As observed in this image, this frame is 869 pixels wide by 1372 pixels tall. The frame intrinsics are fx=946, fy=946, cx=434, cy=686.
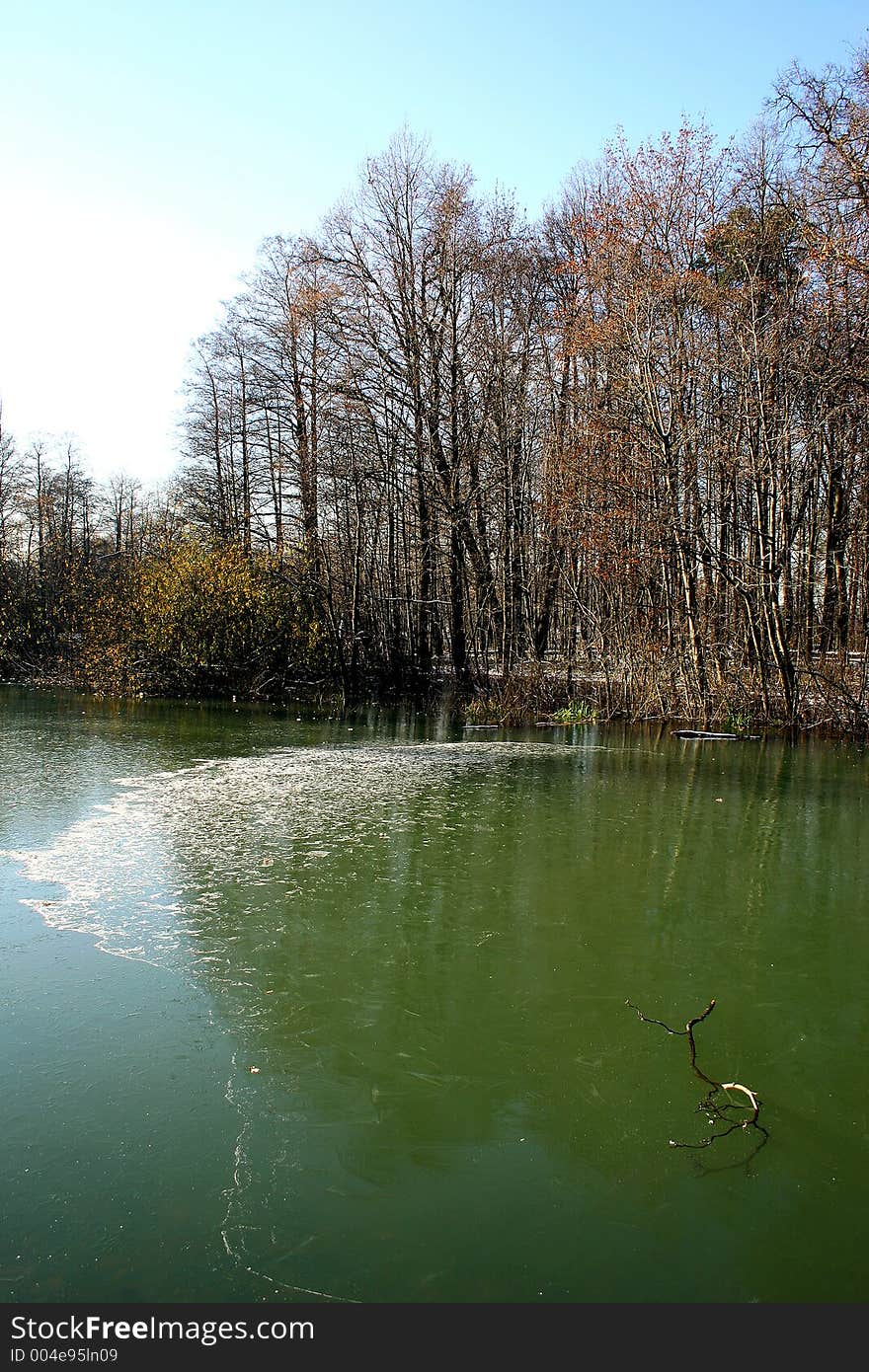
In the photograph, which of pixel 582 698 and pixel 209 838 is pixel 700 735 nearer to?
pixel 582 698

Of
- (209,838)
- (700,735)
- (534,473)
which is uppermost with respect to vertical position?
(534,473)

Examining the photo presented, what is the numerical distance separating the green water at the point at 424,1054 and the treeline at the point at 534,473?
626 cm

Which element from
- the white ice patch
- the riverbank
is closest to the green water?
the white ice patch

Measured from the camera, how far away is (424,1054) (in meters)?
3.03

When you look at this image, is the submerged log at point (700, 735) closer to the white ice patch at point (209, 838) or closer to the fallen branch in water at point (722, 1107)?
the white ice patch at point (209, 838)

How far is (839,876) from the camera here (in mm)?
5297

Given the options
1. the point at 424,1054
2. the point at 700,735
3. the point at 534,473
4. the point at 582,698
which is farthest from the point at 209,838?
the point at 534,473

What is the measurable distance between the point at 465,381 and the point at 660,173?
563cm

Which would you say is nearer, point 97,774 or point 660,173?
point 97,774

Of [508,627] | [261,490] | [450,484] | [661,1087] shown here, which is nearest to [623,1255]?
[661,1087]

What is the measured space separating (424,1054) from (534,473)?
46.7 ft

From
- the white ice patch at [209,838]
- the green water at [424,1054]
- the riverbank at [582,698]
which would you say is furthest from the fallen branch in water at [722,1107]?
the riverbank at [582,698]

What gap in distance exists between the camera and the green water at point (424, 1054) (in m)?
2.07

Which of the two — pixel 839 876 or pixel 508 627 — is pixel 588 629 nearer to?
pixel 508 627
